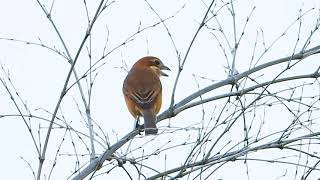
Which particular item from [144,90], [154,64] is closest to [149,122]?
[144,90]

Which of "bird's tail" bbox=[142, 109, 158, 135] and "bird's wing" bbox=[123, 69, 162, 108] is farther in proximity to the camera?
"bird's wing" bbox=[123, 69, 162, 108]

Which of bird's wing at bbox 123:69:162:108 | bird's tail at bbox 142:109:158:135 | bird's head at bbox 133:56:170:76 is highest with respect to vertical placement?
bird's head at bbox 133:56:170:76

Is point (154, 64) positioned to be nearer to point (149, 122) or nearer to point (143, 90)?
point (143, 90)

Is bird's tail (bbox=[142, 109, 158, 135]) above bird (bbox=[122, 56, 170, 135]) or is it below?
below

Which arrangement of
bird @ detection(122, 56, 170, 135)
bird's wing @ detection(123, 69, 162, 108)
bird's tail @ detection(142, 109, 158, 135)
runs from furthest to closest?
1. bird's wing @ detection(123, 69, 162, 108)
2. bird @ detection(122, 56, 170, 135)
3. bird's tail @ detection(142, 109, 158, 135)

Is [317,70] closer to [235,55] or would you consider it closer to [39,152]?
[235,55]

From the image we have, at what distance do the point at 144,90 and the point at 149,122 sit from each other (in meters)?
0.85

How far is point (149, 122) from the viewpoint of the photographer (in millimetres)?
7062

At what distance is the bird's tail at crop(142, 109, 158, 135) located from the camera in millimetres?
6445

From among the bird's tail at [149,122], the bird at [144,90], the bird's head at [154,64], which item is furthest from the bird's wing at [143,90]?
the bird's head at [154,64]

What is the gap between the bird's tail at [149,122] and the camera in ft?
21.1

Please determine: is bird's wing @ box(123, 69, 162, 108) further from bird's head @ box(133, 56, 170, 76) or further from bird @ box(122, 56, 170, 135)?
bird's head @ box(133, 56, 170, 76)

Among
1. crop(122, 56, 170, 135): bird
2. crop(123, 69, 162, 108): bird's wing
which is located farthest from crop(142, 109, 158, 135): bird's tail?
crop(123, 69, 162, 108): bird's wing

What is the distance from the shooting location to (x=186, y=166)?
5.11 metres
